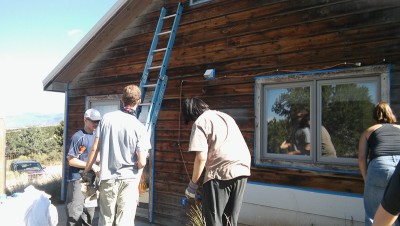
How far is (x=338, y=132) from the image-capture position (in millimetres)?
4293

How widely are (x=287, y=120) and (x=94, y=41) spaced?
407cm

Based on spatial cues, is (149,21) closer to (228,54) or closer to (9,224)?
(228,54)

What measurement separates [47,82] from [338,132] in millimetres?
5706

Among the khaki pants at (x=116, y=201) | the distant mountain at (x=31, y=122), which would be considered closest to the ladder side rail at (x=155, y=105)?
the distant mountain at (x=31, y=122)

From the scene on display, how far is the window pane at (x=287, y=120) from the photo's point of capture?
4570 mm

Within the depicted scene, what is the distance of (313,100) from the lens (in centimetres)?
448

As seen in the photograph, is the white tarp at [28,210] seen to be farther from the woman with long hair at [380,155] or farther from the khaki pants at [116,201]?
the woman with long hair at [380,155]

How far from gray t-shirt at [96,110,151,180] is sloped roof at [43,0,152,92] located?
347cm

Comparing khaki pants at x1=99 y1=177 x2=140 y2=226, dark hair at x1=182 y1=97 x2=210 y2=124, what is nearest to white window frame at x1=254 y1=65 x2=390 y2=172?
dark hair at x1=182 y1=97 x2=210 y2=124

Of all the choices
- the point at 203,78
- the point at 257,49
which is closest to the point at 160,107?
the point at 203,78

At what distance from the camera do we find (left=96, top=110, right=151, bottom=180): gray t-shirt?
3.34 meters

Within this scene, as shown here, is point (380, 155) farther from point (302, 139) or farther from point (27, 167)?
point (27, 167)

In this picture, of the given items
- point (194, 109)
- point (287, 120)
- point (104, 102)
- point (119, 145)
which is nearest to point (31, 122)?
point (104, 102)

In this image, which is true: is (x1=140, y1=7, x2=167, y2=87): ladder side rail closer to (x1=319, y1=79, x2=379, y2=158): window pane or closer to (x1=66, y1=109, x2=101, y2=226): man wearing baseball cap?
(x1=66, y1=109, x2=101, y2=226): man wearing baseball cap
